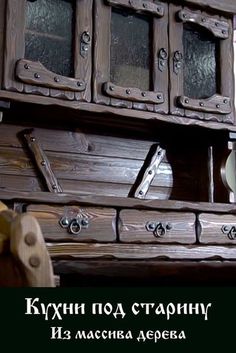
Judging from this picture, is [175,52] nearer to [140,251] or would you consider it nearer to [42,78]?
[42,78]

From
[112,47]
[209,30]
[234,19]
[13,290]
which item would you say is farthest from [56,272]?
[234,19]

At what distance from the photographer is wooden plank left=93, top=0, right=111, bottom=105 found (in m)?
1.81

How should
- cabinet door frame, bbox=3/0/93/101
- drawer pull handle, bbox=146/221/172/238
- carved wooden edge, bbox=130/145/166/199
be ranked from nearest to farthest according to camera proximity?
cabinet door frame, bbox=3/0/93/101, drawer pull handle, bbox=146/221/172/238, carved wooden edge, bbox=130/145/166/199

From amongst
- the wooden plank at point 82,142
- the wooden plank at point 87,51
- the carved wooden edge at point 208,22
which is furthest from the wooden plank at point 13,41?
the carved wooden edge at point 208,22

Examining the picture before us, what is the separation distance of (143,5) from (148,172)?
638 millimetres

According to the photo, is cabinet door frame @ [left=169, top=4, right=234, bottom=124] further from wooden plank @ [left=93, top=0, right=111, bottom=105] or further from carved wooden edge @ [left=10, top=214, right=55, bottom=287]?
carved wooden edge @ [left=10, top=214, right=55, bottom=287]

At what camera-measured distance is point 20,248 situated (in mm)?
495

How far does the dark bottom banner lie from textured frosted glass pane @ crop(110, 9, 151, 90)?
4.61 ft

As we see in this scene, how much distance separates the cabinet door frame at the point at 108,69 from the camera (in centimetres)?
182

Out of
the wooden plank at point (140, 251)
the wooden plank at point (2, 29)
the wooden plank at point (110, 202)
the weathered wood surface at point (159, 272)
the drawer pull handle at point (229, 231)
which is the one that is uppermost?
the wooden plank at point (2, 29)

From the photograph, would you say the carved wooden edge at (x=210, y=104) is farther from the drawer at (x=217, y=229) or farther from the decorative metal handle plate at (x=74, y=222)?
the decorative metal handle plate at (x=74, y=222)

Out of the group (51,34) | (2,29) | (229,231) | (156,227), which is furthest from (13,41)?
(229,231)

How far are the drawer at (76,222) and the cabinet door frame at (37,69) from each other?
37 centimetres

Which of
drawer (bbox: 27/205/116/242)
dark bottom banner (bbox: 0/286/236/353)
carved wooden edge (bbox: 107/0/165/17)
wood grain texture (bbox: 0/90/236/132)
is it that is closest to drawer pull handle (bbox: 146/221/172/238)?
drawer (bbox: 27/205/116/242)
